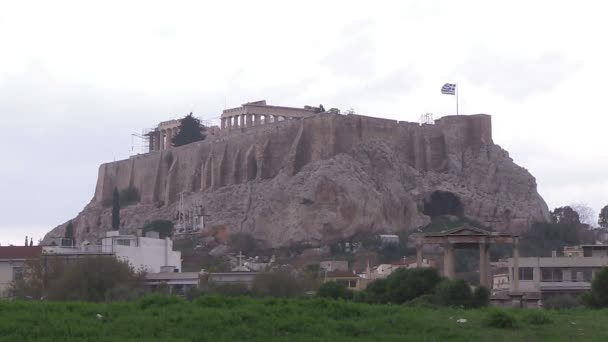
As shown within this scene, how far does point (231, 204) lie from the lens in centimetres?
8931

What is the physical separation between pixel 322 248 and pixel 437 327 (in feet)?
210

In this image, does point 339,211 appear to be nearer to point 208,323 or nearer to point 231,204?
point 231,204

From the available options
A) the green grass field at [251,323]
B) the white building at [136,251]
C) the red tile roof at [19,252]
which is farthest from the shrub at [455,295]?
the red tile roof at [19,252]

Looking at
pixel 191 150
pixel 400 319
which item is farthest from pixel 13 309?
pixel 191 150

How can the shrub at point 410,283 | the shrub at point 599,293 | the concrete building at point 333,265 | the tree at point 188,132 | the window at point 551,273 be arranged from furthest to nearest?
the tree at point 188,132 < the concrete building at point 333,265 < the window at point 551,273 < the shrub at point 410,283 < the shrub at point 599,293

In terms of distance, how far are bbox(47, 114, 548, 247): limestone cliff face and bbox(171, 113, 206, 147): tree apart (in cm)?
1028

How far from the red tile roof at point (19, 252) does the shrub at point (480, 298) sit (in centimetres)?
2585

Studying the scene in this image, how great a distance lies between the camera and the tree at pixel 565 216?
9022cm

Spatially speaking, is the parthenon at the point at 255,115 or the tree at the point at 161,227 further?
the parthenon at the point at 255,115

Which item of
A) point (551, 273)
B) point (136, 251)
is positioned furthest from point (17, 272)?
point (551, 273)

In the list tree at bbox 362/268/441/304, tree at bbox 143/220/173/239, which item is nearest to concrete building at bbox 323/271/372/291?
tree at bbox 362/268/441/304

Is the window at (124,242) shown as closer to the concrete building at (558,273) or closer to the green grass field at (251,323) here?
the concrete building at (558,273)

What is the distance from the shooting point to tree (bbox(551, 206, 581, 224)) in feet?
296

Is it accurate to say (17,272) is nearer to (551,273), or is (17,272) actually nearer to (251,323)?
(551,273)
